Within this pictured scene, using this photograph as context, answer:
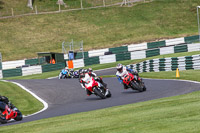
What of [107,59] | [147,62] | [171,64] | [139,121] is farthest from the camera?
[107,59]

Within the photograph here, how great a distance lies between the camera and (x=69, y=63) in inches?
1452

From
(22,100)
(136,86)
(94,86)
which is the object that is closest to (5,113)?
(94,86)

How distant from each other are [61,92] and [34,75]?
15458 mm

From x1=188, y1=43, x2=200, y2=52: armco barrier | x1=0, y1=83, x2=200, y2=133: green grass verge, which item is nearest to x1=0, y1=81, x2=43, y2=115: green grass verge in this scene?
x1=0, y1=83, x2=200, y2=133: green grass verge

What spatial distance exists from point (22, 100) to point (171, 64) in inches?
441

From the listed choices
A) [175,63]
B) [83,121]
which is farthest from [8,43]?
[83,121]

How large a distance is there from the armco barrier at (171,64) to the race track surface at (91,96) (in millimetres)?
4354

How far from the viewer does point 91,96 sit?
1900 centimetres

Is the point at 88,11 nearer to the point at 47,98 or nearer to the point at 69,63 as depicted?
the point at 69,63

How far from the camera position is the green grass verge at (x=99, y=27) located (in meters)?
54.8

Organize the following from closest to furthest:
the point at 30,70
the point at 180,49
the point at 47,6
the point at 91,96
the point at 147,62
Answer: the point at 91,96
the point at 147,62
the point at 180,49
the point at 30,70
the point at 47,6

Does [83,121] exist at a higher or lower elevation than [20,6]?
lower

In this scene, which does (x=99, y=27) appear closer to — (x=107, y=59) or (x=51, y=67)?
(x=107, y=59)

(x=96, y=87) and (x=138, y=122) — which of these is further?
(x=96, y=87)
